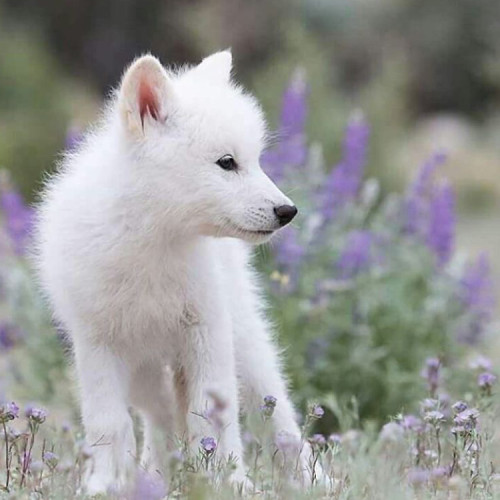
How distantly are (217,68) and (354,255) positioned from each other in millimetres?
2210

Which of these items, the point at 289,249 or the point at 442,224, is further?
the point at 442,224

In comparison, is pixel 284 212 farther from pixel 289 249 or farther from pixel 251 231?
pixel 289 249

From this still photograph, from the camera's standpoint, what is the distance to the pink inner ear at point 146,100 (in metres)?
4.48

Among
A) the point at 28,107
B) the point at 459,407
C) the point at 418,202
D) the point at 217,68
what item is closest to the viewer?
the point at 459,407

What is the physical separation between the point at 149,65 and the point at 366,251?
9.43 feet

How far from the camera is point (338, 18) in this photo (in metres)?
24.5

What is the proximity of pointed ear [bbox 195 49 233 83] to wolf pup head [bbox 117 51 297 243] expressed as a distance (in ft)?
1.35

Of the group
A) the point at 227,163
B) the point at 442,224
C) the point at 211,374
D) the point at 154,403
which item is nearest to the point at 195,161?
the point at 227,163

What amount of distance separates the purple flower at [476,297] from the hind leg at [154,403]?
2.77 metres

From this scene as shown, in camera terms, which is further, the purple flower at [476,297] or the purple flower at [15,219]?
the purple flower at [476,297]

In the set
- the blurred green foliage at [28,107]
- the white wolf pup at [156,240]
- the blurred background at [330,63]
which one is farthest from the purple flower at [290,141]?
the blurred background at [330,63]

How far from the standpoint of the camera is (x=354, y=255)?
22.7ft

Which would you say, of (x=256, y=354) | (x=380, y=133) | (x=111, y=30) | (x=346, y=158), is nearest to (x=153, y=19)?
(x=111, y=30)

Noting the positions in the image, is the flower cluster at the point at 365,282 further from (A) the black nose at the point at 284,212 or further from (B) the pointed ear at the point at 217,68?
(A) the black nose at the point at 284,212
